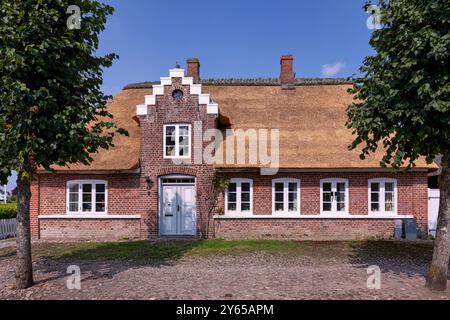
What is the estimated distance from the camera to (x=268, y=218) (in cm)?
1586

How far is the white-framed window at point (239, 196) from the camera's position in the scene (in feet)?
52.4

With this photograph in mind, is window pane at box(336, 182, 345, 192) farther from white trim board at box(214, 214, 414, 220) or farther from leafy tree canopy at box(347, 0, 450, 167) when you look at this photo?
leafy tree canopy at box(347, 0, 450, 167)

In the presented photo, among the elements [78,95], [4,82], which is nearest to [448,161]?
[78,95]

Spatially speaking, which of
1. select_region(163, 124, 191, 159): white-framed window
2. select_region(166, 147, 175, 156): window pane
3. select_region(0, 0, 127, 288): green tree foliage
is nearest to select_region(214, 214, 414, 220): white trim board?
select_region(163, 124, 191, 159): white-framed window

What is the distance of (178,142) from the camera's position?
1606cm

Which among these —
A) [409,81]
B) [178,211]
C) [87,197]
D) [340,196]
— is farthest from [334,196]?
[87,197]

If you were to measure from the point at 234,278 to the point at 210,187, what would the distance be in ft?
23.4

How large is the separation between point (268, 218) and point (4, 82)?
11.5 metres

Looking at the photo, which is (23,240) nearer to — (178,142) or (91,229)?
(91,229)

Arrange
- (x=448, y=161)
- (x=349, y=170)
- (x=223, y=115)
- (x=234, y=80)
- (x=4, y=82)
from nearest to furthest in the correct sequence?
(x=4, y=82)
(x=448, y=161)
(x=349, y=170)
(x=223, y=115)
(x=234, y=80)

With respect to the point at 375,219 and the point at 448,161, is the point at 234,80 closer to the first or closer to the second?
the point at 375,219

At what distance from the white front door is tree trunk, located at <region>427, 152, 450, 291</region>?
33.4ft

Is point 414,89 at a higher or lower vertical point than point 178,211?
higher

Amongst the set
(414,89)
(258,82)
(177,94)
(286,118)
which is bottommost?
(414,89)
